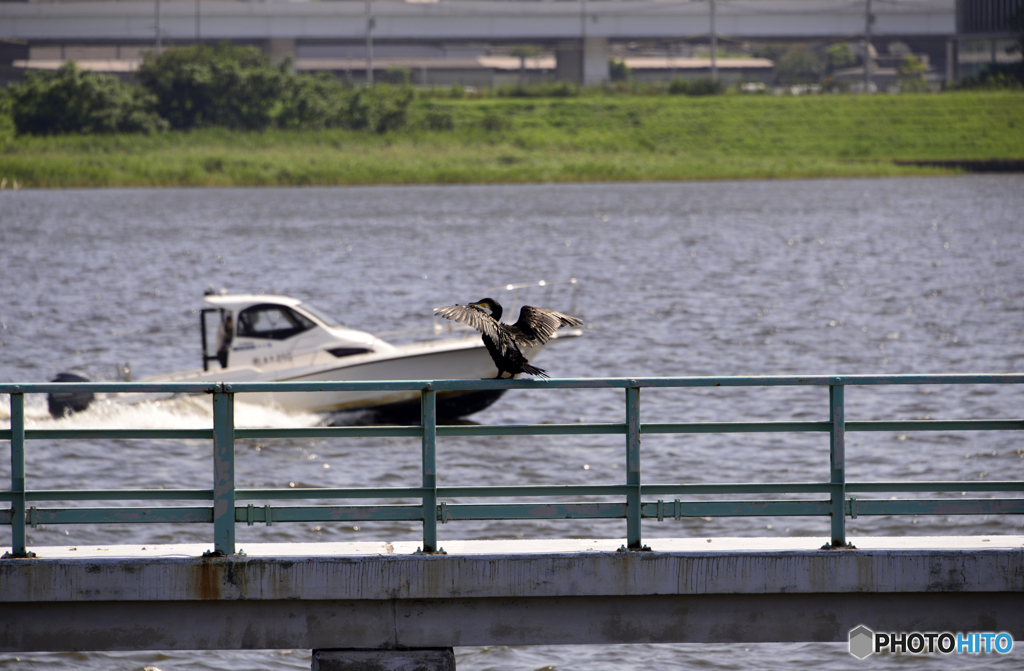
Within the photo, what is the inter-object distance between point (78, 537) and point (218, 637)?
279 inches

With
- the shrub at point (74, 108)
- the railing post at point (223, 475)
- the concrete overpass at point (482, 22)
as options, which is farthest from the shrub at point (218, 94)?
the railing post at point (223, 475)

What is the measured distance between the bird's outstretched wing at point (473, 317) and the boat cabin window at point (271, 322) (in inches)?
449

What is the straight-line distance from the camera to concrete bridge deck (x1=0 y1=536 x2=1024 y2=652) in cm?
651

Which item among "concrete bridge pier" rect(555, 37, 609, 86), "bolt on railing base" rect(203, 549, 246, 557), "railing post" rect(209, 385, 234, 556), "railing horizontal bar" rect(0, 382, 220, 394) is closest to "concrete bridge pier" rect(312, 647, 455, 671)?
"bolt on railing base" rect(203, 549, 246, 557)

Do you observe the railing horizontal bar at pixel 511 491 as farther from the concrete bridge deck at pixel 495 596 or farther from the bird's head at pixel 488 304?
the bird's head at pixel 488 304

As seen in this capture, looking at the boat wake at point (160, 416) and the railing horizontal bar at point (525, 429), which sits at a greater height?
the railing horizontal bar at point (525, 429)

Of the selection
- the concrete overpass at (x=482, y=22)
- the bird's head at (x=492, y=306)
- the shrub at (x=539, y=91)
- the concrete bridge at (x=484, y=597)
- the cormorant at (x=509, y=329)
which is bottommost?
the concrete bridge at (x=484, y=597)

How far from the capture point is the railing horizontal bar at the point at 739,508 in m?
6.74

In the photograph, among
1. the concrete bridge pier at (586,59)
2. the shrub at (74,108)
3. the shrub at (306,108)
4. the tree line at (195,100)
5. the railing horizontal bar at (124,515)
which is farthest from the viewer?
the concrete bridge pier at (586,59)

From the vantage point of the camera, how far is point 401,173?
301 ft

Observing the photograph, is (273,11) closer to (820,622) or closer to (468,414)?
(468,414)

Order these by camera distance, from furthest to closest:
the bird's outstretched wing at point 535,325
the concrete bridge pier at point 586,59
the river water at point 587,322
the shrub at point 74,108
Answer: the concrete bridge pier at point 586,59
the shrub at point 74,108
the river water at point 587,322
the bird's outstretched wing at point 535,325

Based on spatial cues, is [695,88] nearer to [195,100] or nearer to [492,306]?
[195,100]

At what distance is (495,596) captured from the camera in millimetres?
6578
